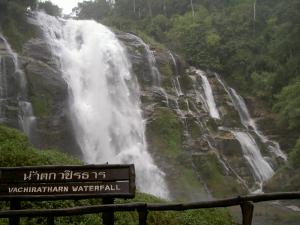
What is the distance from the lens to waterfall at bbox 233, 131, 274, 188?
25823 millimetres

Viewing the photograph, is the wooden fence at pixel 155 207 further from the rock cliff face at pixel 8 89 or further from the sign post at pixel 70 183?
the rock cliff face at pixel 8 89

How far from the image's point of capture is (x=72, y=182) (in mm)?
6207

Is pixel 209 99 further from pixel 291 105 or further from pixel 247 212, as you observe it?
pixel 247 212

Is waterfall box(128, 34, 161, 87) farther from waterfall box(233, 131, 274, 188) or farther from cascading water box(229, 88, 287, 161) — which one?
waterfall box(233, 131, 274, 188)

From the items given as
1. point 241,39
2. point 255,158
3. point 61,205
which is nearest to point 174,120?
point 255,158

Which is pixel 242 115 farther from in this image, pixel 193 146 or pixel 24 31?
pixel 24 31

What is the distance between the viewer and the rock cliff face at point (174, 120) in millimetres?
23609

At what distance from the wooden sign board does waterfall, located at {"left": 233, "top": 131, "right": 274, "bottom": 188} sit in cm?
2006

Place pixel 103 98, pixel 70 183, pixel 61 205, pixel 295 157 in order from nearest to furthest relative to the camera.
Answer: pixel 70 183, pixel 61 205, pixel 295 157, pixel 103 98

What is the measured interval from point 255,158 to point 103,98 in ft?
31.8

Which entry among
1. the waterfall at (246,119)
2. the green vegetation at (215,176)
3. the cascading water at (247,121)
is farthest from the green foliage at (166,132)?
the cascading water at (247,121)

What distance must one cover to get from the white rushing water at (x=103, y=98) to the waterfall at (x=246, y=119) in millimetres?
7304

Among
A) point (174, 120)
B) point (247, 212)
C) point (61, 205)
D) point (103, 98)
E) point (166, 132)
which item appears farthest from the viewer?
point (103, 98)

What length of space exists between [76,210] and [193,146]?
69.4 ft
